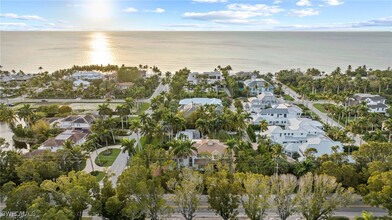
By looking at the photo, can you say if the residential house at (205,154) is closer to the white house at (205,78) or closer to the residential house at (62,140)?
the residential house at (62,140)

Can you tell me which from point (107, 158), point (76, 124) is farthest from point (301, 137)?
point (76, 124)

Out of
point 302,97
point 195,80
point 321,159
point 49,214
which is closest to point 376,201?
point 321,159

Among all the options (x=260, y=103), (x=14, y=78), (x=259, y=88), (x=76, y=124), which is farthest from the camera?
(x=14, y=78)

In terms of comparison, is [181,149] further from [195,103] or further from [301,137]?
[195,103]

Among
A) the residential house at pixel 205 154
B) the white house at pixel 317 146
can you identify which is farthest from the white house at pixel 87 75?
the white house at pixel 317 146

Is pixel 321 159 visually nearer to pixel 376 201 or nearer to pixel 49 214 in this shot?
pixel 376 201

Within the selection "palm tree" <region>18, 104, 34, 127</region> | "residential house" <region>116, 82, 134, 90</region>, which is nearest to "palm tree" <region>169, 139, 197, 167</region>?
"palm tree" <region>18, 104, 34, 127</region>

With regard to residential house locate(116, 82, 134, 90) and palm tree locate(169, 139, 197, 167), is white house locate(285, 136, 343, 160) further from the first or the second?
residential house locate(116, 82, 134, 90)
